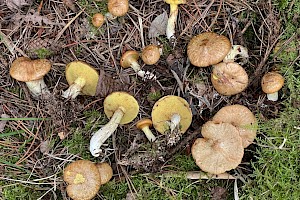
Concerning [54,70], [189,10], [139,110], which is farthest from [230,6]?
[54,70]

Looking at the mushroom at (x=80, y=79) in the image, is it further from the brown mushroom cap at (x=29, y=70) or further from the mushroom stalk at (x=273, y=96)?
the mushroom stalk at (x=273, y=96)

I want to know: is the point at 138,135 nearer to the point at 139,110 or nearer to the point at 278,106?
the point at 139,110

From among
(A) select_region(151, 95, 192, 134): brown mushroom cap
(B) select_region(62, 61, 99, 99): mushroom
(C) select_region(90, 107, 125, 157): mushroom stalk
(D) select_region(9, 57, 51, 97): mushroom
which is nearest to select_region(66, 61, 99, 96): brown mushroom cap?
(B) select_region(62, 61, 99, 99): mushroom

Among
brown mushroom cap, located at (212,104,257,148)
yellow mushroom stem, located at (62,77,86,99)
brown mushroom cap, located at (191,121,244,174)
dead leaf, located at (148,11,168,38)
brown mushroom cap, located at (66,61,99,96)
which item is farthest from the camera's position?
dead leaf, located at (148,11,168,38)


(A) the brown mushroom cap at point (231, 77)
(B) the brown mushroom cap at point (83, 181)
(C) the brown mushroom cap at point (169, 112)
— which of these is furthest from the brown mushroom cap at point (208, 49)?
(B) the brown mushroom cap at point (83, 181)

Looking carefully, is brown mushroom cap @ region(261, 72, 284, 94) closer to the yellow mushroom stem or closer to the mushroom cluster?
the mushroom cluster
